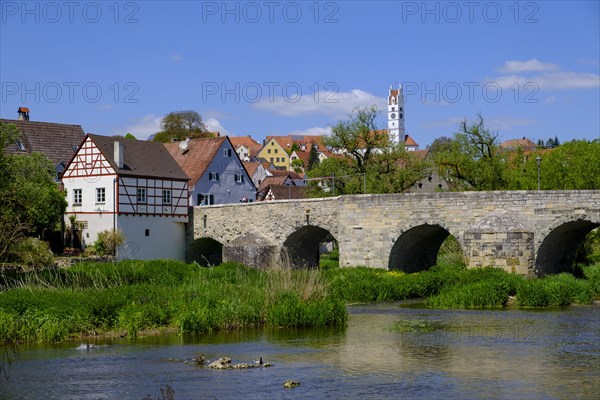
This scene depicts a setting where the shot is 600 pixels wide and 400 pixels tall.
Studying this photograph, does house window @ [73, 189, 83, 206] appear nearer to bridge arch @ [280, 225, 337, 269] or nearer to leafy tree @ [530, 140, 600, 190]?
bridge arch @ [280, 225, 337, 269]

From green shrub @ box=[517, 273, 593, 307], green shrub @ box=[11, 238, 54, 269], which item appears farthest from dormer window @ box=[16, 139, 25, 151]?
green shrub @ box=[517, 273, 593, 307]

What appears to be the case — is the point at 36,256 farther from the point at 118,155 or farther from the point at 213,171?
the point at 213,171

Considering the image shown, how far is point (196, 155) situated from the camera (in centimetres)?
5503

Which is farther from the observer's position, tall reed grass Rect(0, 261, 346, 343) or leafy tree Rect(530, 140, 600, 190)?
leafy tree Rect(530, 140, 600, 190)

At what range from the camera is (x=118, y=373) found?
15266 millimetres

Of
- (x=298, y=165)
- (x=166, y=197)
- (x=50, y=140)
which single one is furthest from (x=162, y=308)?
(x=298, y=165)

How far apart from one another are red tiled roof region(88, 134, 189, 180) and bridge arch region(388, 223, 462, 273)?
46.8 ft

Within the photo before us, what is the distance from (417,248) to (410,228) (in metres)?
3.99

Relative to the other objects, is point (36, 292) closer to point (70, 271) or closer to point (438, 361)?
point (70, 271)

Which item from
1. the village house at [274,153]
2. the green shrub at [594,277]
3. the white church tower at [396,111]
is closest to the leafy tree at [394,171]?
the green shrub at [594,277]

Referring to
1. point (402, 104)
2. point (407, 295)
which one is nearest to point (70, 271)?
point (407, 295)

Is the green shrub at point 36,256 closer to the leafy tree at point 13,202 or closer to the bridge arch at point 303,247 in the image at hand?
the leafy tree at point 13,202

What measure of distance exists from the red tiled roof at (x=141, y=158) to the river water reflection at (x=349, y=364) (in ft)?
84.5

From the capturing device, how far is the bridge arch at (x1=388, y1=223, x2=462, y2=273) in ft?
120
